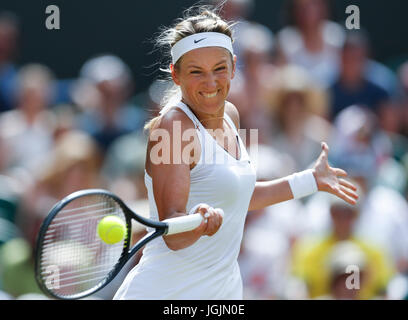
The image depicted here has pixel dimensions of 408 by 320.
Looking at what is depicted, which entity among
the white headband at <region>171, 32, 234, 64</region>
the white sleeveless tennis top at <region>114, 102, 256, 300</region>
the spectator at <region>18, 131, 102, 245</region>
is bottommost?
the white sleeveless tennis top at <region>114, 102, 256, 300</region>

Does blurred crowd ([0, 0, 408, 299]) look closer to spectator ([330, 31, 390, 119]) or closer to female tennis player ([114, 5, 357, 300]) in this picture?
spectator ([330, 31, 390, 119])

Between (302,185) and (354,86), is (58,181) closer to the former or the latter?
(302,185)

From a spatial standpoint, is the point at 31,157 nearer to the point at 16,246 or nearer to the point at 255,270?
the point at 16,246

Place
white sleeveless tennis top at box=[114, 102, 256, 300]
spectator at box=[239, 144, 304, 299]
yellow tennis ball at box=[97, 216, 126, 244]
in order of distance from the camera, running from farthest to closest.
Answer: spectator at box=[239, 144, 304, 299]
white sleeveless tennis top at box=[114, 102, 256, 300]
yellow tennis ball at box=[97, 216, 126, 244]

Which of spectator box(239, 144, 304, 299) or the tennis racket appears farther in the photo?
spectator box(239, 144, 304, 299)

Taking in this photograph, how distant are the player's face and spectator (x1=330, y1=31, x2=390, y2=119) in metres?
2.82

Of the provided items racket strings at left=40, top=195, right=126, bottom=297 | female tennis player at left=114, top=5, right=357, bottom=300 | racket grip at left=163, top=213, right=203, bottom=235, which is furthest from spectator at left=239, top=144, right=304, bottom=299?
racket grip at left=163, top=213, right=203, bottom=235

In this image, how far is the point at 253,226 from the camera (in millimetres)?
4457

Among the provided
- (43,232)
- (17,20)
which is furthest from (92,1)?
(43,232)

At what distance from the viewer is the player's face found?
2.80m

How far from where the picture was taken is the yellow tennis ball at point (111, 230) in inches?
104

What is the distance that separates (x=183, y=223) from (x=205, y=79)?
57 centimetres
